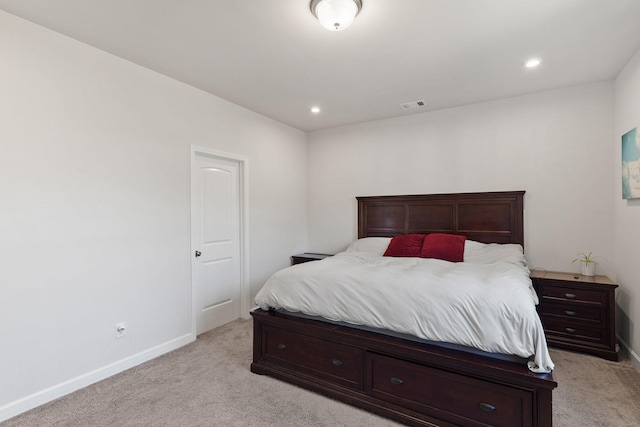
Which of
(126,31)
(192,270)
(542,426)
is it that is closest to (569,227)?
(542,426)

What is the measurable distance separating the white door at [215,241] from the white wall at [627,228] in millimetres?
3860

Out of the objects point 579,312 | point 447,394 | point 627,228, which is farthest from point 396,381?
point 627,228

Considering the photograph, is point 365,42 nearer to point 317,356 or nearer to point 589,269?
point 317,356

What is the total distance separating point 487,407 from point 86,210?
9.91 ft

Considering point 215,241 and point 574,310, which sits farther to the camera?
point 215,241

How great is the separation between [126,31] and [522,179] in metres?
4.03

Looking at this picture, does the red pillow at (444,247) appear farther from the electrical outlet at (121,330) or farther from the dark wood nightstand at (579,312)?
the electrical outlet at (121,330)

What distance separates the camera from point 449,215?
12.9ft

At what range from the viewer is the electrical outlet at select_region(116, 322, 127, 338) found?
2.60m

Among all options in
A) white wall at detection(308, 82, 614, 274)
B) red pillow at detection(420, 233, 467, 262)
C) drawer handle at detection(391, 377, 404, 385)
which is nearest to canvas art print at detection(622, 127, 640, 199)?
white wall at detection(308, 82, 614, 274)

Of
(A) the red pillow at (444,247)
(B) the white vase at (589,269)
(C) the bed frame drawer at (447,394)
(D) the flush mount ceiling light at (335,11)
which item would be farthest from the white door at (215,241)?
(B) the white vase at (589,269)

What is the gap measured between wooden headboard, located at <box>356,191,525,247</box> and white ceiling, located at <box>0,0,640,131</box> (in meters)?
1.23

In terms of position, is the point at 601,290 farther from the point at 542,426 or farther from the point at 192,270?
the point at 192,270

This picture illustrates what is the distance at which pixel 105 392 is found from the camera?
230 centimetres
